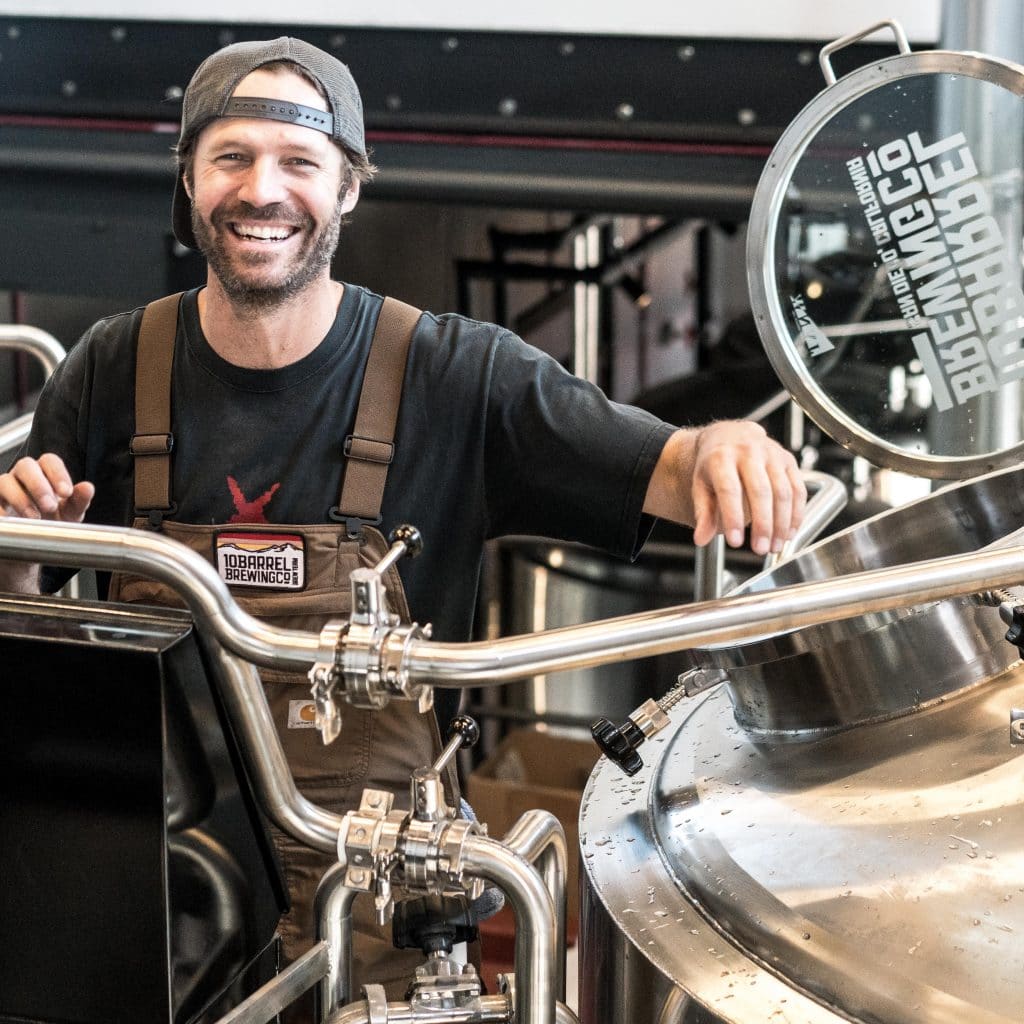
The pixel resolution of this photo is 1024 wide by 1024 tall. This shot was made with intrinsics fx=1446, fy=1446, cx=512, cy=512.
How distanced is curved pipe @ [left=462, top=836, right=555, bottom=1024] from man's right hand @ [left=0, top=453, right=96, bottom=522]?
51 cm

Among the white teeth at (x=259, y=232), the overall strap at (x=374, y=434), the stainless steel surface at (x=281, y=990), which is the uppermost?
the white teeth at (x=259, y=232)

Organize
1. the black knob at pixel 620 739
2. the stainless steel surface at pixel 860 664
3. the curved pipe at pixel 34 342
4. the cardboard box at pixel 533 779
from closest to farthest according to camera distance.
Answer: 1. the stainless steel surface at pixel 860 664
2. the black knob at pixel 620 739
3. the curved pipe at pixel 34 342
4. the cardboard box at pixel 533 779

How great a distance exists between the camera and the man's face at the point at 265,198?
5.00 feet

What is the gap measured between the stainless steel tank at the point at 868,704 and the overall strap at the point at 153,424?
0.54 metres

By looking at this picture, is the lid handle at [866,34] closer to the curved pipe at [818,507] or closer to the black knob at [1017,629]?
the curved pipe at [818,507]

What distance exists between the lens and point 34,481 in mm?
1235

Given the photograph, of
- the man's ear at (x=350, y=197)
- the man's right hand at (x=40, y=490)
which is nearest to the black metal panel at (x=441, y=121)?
the man's ear at (x=350, y=197)

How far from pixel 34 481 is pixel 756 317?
766mm

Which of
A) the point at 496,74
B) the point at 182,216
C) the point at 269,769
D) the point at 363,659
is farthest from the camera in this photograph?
the point at 496,74

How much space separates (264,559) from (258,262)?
319 mm

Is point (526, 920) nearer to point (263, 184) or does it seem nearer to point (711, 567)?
point (711, 567)

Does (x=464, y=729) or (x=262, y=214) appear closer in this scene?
(x=464, y=729)

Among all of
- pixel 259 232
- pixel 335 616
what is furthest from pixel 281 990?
pixel 259 232

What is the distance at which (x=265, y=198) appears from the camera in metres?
1.52
